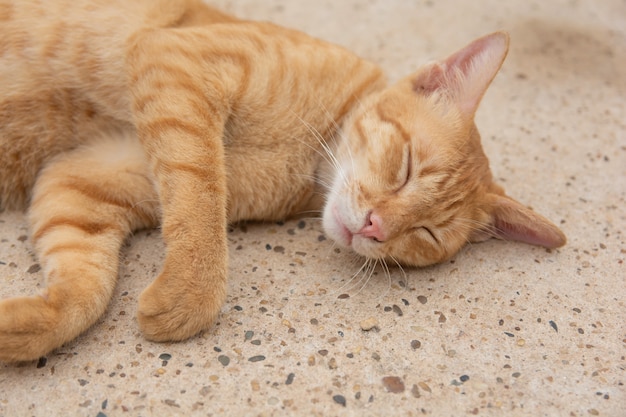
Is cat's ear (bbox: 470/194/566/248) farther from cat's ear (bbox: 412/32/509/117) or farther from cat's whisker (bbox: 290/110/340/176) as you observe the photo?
cat's whisker (bbox: 290/110/340/176)

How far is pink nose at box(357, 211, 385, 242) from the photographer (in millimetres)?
1935

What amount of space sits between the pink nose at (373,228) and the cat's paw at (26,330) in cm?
97

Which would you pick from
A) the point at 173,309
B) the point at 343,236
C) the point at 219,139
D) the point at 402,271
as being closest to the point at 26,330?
the point at 173,309

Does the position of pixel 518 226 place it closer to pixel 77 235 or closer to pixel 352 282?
pixel 352 282

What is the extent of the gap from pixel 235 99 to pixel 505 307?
3.87ft

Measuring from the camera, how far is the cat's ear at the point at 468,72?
2070mm

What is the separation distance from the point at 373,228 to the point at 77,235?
3.31 feet

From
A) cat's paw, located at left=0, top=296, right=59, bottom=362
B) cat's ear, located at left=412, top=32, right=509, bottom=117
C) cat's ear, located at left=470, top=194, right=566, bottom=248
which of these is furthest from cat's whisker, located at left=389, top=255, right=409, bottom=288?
cat's paw, located at left=0, top=296, right=59, bottom=362

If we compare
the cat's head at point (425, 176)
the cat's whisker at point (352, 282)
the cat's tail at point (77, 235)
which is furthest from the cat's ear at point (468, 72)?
the cat's tail at point (77, 235)

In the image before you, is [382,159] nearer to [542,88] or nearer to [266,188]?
[266,188]

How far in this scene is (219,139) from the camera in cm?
203

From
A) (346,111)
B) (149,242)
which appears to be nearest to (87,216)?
(149,242)

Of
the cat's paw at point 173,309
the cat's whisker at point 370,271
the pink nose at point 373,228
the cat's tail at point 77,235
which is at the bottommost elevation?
the cat's tail at point 77,235

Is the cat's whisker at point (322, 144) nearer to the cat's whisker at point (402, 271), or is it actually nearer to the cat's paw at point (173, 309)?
the cat's whisker at point (402, 271)
